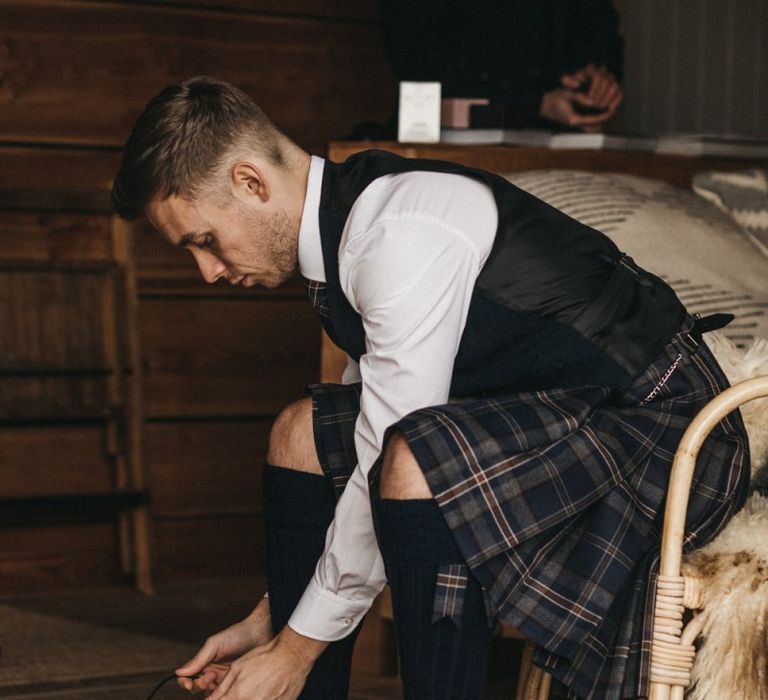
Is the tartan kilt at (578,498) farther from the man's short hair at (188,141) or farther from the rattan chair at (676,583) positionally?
the man's short hair at (188,141)

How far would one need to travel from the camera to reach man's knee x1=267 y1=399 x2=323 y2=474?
131cm

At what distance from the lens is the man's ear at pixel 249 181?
122 cm

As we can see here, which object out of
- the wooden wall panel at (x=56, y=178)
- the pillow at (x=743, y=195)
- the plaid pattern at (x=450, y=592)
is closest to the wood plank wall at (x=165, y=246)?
the wooden wall panel at (x=56, y=178)

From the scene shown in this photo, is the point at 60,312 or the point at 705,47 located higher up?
the point at 705,47

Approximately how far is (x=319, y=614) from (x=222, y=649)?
0.74 feet

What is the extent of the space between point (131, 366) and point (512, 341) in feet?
4.53

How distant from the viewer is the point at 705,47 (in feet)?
10.0

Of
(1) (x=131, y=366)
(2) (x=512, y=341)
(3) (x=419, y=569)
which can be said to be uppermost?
(2) (x=512, y=341)

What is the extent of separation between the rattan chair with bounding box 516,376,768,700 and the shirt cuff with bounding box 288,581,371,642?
304 millimetres

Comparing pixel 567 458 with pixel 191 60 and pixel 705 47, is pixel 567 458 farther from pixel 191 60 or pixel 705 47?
pixel 705 47

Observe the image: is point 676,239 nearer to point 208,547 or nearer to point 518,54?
point 518,54

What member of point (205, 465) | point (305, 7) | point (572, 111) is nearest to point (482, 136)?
point (572, 111)

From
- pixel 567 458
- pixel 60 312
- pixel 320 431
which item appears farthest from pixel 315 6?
pixel 567 458

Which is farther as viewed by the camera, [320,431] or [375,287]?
[320,431]
